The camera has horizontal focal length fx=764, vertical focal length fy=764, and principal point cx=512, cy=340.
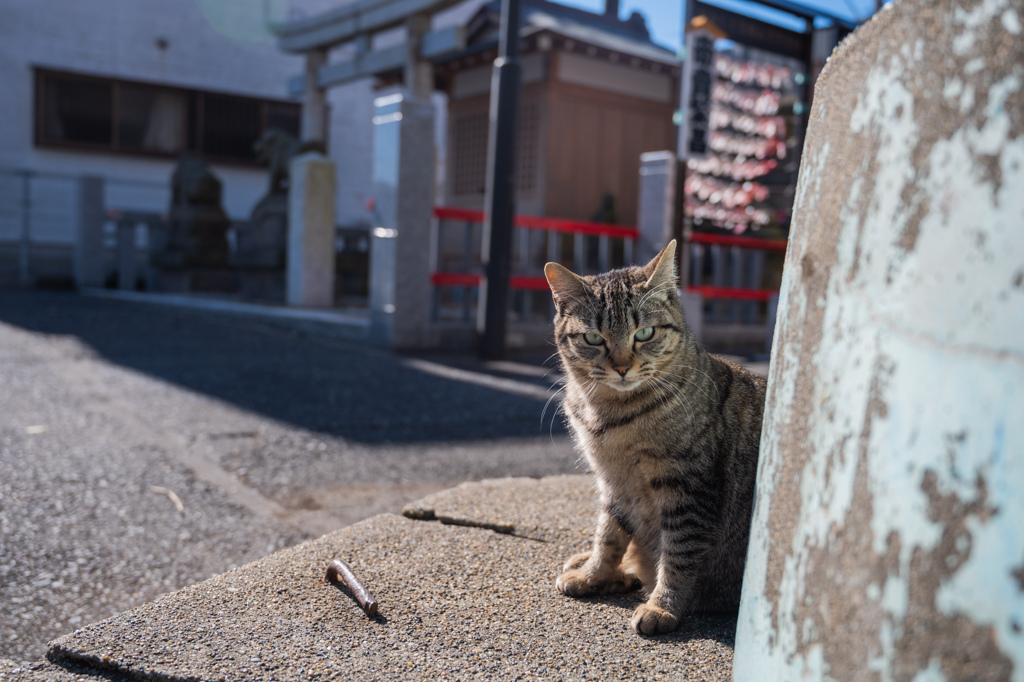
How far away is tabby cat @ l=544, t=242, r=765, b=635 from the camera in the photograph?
1725mm

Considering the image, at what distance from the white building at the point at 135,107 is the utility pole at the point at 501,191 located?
1089 cm

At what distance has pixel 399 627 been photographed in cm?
160

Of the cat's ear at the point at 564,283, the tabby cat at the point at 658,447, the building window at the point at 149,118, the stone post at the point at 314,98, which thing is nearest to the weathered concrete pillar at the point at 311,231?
the stone post at the point at 314,98

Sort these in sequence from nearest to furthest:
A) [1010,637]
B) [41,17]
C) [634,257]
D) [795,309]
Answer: [1010,637] → [795,309] → [634,257] → [41,17]

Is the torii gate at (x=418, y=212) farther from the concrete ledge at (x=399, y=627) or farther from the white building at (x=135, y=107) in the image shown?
the white building at (x=135, y=107)

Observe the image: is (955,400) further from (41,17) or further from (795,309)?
(41,17)

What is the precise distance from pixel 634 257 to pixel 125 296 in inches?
318

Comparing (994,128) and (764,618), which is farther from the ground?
(994,128)

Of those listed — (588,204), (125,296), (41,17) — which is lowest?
(125,296)

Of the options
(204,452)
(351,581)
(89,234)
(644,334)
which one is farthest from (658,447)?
(89,234)

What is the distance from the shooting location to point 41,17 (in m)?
14.8

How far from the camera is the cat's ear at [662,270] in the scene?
2.05 m

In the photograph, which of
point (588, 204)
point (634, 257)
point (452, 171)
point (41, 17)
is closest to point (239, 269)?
point (452, 171)

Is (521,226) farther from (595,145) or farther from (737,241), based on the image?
(595,145)
